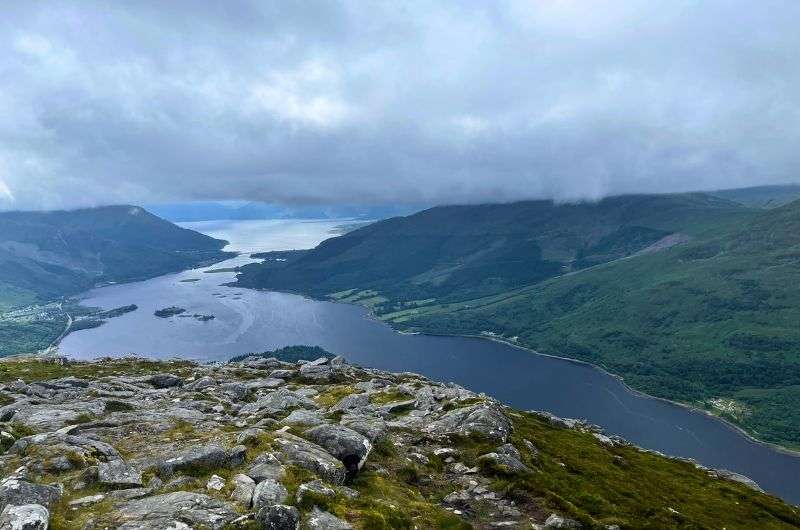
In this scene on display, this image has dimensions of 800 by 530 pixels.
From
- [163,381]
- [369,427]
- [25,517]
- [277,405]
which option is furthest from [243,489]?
[163,381]

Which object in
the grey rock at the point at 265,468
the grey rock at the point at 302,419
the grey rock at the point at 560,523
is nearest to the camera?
the grey rock at the point at 265,468

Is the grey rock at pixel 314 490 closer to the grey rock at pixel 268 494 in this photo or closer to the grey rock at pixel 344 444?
the grey rock at pixel 268 494

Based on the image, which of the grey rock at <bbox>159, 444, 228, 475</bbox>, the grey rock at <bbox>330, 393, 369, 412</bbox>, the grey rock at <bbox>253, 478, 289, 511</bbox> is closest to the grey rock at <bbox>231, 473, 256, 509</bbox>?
the grey rock at <bbox>253, 478, 289, 511</bbox>

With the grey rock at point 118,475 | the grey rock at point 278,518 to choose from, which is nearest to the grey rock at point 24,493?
the grey rock at point 118,475

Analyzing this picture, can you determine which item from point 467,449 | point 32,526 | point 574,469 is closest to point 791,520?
point 574,469

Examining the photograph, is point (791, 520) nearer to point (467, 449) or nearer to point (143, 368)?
point (467, 449)

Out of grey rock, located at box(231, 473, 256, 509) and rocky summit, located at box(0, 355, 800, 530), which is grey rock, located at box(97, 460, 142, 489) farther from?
grey rock, located at box(231, 473, 256, 509)

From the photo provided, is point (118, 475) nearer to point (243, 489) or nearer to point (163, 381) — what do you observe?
point (243, 489)
